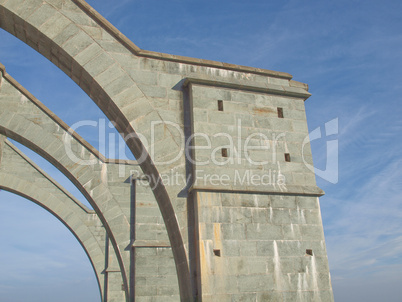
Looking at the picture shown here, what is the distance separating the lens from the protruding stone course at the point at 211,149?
6.11m

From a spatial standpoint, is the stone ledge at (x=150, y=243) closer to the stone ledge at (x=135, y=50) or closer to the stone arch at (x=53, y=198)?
the stone arch at (x=53, y=198)

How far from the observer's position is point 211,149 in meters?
6.59

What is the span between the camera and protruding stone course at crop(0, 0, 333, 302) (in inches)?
241

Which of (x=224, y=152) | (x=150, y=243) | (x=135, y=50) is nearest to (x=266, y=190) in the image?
(x=224, y=152)

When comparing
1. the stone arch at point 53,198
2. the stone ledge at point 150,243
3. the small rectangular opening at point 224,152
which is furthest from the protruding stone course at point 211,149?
the stone arch at point 53,198

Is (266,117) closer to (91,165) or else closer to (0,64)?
(91,165)

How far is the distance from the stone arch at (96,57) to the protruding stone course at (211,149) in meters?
0.02

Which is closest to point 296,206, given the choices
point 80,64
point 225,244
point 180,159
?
point 225,244

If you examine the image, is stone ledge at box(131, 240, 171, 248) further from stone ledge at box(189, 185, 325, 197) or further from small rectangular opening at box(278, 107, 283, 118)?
small rectangular opening at box(278, 107, 283, 118)

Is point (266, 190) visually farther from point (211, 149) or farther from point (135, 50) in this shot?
point (135, 50)

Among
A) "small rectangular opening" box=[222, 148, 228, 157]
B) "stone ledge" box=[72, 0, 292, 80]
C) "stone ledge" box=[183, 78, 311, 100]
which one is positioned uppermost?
"stone ledge" box=[72, 0, 292, 80]

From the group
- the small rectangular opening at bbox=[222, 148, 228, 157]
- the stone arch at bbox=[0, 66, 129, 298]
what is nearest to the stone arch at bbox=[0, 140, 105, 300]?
the stone arch at bbox=[0, 66, 129, 298]

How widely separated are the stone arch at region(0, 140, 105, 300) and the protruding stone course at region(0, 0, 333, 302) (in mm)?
9329

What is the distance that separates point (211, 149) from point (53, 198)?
10789 mm
